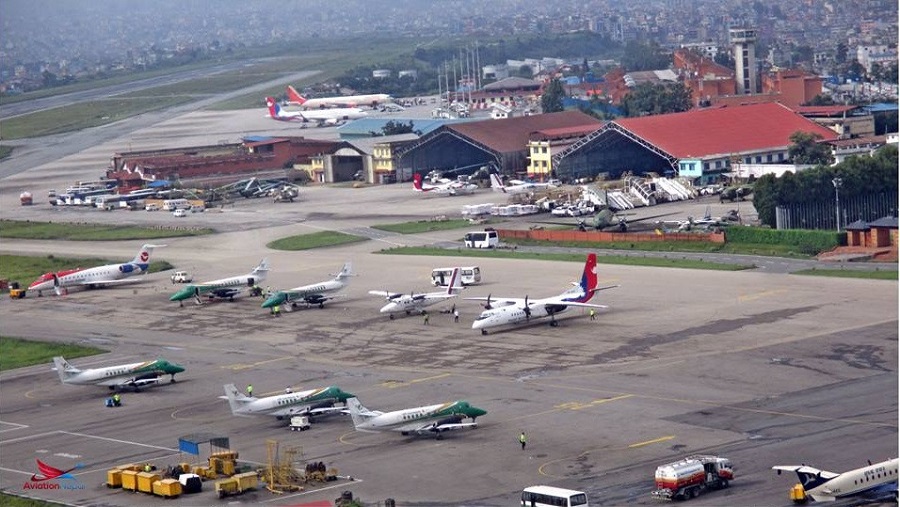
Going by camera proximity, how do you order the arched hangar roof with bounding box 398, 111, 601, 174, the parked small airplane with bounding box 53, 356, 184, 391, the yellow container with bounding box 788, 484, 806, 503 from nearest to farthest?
the yellow container with bounding box 788, 484, 806, 503 < the parked small airplane with bounding box 53, 356, 184, 391 < the arched hangar roof with bounding box 398, 111, 601, 174

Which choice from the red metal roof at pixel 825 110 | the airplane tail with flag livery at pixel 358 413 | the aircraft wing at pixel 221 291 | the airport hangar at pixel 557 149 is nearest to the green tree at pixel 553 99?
the airport hangar at pixel 557 149

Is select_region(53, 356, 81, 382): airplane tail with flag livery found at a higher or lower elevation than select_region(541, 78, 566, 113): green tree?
lower

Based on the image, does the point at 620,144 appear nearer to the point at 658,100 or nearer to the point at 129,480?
the point at 658,100

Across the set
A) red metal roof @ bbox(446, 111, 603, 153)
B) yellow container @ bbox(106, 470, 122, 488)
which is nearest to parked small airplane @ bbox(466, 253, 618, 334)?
yellow container @ bbox(106, 470, 122, 488)

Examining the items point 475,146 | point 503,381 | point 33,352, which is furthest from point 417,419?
point 475,146

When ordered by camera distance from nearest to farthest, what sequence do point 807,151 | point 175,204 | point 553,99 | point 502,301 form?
point 502,301, point 807,151, point 175,204, point 553,99

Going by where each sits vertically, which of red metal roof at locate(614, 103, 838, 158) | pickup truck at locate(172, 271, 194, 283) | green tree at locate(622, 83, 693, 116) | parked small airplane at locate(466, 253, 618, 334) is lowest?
parked small airplane at locate(466, 253, 618, 334)

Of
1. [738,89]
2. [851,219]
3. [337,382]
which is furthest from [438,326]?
[738,89]

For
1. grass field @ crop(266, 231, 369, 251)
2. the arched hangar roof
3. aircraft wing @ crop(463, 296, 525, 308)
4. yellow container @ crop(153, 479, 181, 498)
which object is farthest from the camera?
the arched hangar roof

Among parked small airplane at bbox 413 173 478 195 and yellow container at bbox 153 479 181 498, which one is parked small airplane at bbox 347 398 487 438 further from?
parked small airplane at bbox 413 173 478 195
